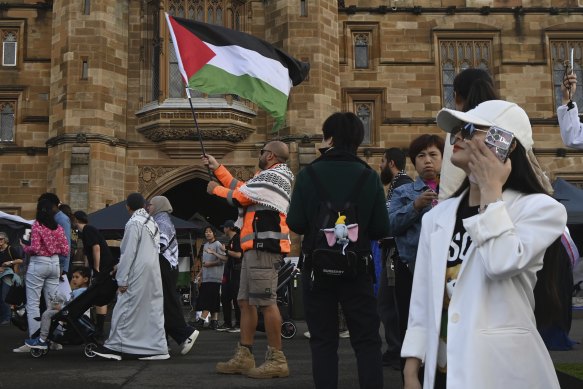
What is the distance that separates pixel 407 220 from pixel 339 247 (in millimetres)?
799

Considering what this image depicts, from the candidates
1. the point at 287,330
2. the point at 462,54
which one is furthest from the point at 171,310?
the point at 462,54

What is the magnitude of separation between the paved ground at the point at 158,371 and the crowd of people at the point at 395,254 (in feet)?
0.73

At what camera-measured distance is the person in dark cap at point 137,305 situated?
23.0 ft

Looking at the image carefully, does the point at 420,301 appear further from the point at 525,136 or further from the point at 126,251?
the point at 126,251

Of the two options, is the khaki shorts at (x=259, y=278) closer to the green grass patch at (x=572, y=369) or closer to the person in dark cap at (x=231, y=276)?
the green grass patch at (x=572, y=369)

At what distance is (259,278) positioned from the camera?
562 cm

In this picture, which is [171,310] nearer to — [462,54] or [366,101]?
[366,101]

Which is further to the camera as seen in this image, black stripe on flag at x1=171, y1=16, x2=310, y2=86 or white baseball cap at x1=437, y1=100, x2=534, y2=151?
black stripe on flag at x1=171, y1=16, x2=310, y2=86

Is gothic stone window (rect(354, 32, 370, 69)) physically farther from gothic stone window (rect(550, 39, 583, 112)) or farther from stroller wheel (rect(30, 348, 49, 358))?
stroller wheel (rect(30, 348, 49, 358))

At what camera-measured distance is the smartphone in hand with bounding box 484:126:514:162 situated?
6.88ft

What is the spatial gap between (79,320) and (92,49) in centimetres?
1134

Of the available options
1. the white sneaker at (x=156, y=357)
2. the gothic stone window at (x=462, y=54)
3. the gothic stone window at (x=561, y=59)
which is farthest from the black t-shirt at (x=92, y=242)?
the gothic stone window at (x=561, y=59)

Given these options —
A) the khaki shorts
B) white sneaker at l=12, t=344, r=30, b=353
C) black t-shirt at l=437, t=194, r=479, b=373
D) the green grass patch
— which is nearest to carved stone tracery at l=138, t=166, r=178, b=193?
white sneaker at l=12, t=344, r=30, b=353

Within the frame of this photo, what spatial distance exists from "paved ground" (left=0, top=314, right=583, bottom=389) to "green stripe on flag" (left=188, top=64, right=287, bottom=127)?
95.3 inches
